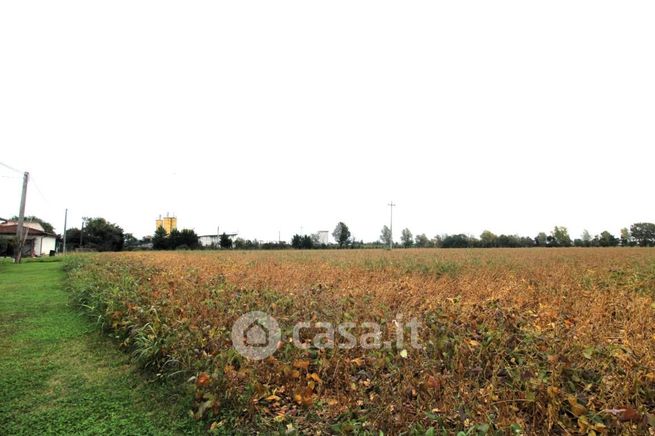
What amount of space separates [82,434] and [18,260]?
74.1ft

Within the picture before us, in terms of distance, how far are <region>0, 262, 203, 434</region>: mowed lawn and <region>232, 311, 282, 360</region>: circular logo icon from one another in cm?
59

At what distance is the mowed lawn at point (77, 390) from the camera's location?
8.11 ft

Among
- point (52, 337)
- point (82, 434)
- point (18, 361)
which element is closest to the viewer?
point (82, 434)

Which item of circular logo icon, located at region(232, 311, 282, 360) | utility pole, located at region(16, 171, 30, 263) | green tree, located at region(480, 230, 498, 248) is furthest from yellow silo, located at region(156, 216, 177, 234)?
circular logo icon, located at region(232, 311, 282, 360)

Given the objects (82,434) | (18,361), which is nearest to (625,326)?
(82,434)

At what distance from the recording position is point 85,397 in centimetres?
Answer: 286

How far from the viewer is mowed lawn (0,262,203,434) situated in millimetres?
2473

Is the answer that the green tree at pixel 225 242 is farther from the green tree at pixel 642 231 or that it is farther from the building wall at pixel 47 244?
the green tree at pixel 642 231

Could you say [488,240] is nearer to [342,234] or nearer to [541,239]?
[541,239]

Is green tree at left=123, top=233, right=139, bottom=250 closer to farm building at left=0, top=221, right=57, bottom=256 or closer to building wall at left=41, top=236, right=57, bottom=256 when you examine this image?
building wall at left=41, top=236, right=57, bottom=256

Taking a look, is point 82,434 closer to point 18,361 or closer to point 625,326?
point 18,361

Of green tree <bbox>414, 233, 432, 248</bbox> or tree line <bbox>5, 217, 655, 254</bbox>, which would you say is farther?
green tree <bbox>414, 233, 432, 248</bbox>

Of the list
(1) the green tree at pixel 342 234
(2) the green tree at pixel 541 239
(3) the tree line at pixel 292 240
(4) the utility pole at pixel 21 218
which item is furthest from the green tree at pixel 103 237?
(2) the green tree at pixel 541 239

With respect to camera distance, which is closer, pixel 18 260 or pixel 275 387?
pixel 275 387
